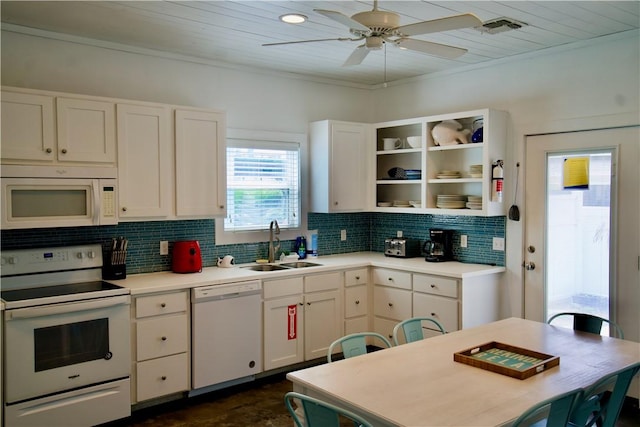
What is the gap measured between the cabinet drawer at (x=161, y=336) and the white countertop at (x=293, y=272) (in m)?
0.21

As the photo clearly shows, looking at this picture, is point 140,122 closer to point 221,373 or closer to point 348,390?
point 221,373

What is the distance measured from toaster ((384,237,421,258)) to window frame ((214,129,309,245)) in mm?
811

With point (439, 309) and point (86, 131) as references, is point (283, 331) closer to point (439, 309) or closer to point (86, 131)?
point (439, 309)

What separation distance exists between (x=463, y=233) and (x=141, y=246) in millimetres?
2702

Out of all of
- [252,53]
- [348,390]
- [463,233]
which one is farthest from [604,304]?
[252,53]

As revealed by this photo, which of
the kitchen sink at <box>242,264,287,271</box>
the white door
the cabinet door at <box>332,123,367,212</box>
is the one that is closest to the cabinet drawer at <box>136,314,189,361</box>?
the kitchen sink at <box>242,264,287,271</box>

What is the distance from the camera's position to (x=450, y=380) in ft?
7.45

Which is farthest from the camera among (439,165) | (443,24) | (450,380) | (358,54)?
(439,165)

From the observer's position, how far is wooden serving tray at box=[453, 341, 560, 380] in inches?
92.0

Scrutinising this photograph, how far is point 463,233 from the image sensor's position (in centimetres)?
482

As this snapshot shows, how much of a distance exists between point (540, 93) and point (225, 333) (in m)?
3.02

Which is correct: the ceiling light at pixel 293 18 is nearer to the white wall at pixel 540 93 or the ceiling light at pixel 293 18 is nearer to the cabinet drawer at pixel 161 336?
the white wall at pixel 540 93

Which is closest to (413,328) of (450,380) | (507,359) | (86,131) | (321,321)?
(507,359)

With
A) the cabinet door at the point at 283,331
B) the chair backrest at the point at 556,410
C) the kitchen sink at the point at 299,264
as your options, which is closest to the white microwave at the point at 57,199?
the cabinet door at the point at 283,331
